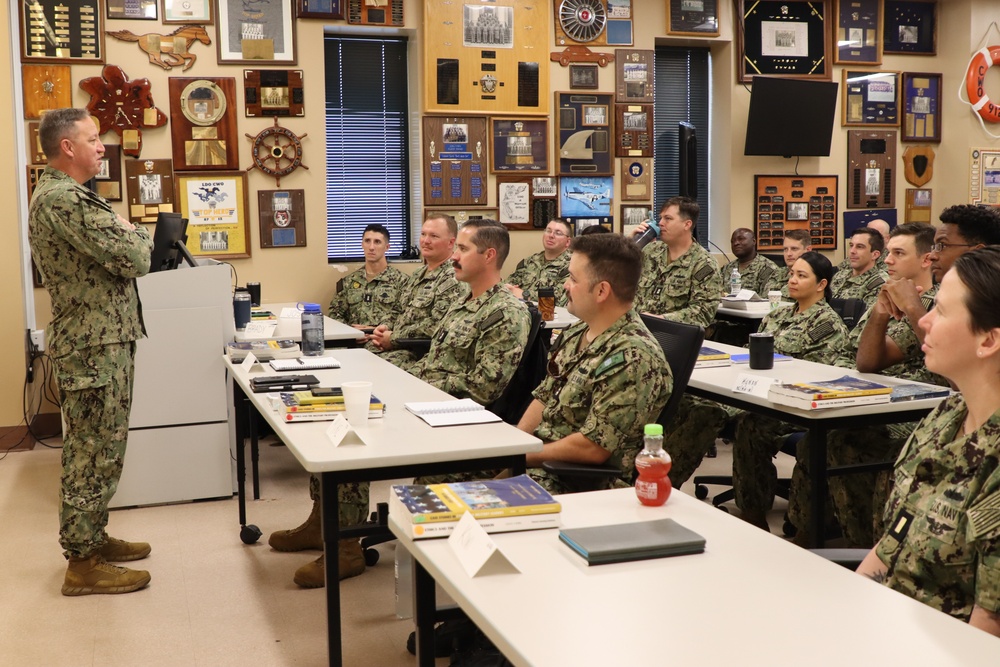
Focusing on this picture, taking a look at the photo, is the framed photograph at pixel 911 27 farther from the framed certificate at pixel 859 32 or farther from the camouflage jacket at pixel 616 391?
the camouflage jacket at pixel 616 391

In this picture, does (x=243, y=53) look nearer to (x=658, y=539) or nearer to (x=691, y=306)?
(x=691, y=306)

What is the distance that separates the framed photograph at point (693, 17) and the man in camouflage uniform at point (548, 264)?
6.22ft

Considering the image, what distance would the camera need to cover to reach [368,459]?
92.0 inches

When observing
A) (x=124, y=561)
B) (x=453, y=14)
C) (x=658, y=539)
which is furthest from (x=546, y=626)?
(x=453, y=14)

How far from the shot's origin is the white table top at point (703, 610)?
129 cm

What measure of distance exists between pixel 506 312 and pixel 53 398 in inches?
161

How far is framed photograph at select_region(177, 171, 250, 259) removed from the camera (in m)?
6.71

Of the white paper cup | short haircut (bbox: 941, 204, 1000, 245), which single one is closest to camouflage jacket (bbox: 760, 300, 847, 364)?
short haircut (bbox: 941, 204, 1000, 245)

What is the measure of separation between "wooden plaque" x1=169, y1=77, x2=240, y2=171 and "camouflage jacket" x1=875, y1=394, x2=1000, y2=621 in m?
5.83

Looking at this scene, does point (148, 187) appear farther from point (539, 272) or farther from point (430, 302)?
point (539, 272)

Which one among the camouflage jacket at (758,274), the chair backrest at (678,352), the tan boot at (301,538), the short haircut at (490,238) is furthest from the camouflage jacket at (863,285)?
the tan boot at (301,538)

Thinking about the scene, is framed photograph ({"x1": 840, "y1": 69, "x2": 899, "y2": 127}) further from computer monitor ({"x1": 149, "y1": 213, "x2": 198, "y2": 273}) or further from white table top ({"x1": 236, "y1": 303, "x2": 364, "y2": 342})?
computer monitor ({"x1": 149, "y1": 213, "x2": 198, "y2": 273})

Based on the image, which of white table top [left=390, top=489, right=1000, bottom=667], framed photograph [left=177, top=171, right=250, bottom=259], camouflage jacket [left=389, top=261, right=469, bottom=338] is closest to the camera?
white table top [left=390, top=489, right=1000, bottom=667]

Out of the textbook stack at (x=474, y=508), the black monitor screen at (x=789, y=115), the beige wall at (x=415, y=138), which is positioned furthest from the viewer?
the black monitor screen at (x=789, y=115)
